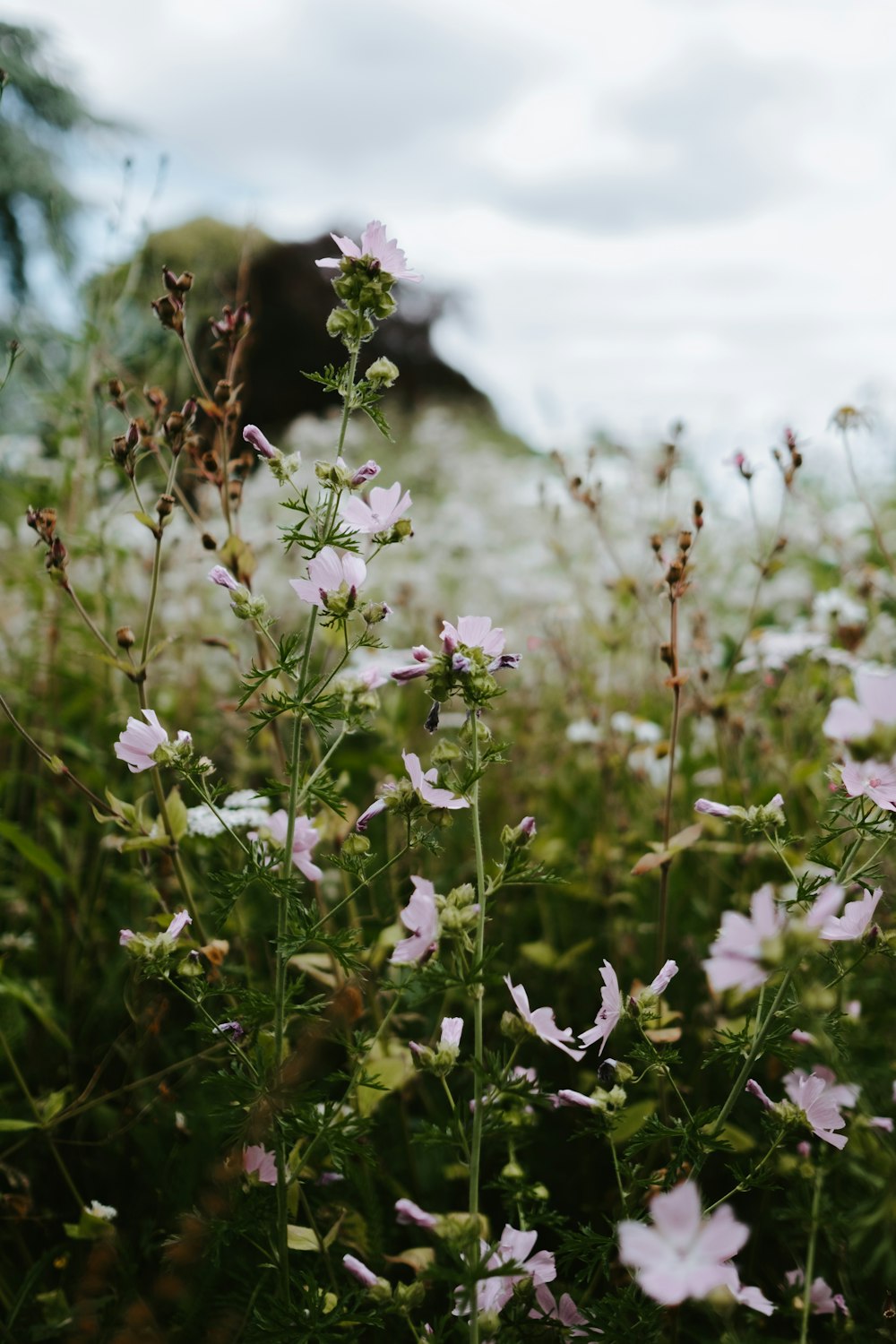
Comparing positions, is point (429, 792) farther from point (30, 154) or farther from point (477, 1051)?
point (30, 154)

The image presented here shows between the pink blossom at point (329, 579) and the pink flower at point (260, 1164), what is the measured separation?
614 millimetres

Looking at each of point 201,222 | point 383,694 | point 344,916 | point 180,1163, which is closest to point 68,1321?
point 180,1163

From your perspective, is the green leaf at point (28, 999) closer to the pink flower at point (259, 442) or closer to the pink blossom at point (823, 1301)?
the pink flower at point (259, 442)

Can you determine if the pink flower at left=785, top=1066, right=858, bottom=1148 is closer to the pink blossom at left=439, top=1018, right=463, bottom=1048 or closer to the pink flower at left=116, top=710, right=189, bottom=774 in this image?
the pink blossom at left=439, top=1018, right=463, bottom=1048

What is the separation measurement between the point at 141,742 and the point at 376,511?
37 cm

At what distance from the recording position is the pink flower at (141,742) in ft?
3.43

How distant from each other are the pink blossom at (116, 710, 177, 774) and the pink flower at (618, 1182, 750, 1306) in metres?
0.66

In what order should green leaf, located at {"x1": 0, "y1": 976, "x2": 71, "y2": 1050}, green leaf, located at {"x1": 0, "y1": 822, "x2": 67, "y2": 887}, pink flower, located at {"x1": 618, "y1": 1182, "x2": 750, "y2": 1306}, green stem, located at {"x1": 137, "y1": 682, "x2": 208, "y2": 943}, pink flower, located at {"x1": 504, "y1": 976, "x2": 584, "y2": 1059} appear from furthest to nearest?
green leaf, located at {"x1": 0, "y1": 822, "x2": 67, "y2": 887}
green leaf, located at {"x1": 0, "y1": 976, "x2": 71, "y2": 1050}
green stem, located at {"x1": 137, "y1": 682, "x2": 208, "y2": 943}
pink flower, located at {"x1": 504, "y1": 976, "x2": 584, "y2": 1059}
pink flower, located at {"x1": 618, "y1": 1182, "x2": 750, "y2": 1306}

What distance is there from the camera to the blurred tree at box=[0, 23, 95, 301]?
6652 millimetres

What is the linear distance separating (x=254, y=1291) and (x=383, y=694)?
4.49 feet

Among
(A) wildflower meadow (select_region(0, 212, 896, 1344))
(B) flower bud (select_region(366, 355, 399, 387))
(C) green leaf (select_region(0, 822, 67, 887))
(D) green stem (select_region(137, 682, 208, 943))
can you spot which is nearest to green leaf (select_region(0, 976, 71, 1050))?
(A) wildflower meadow (select_region(0, 212, 896, 1344))

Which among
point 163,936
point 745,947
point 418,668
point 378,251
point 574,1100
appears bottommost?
point 574,1100

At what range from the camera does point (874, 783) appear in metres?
0.95

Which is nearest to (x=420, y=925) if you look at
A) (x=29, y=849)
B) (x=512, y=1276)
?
(x=512, y=1276)
